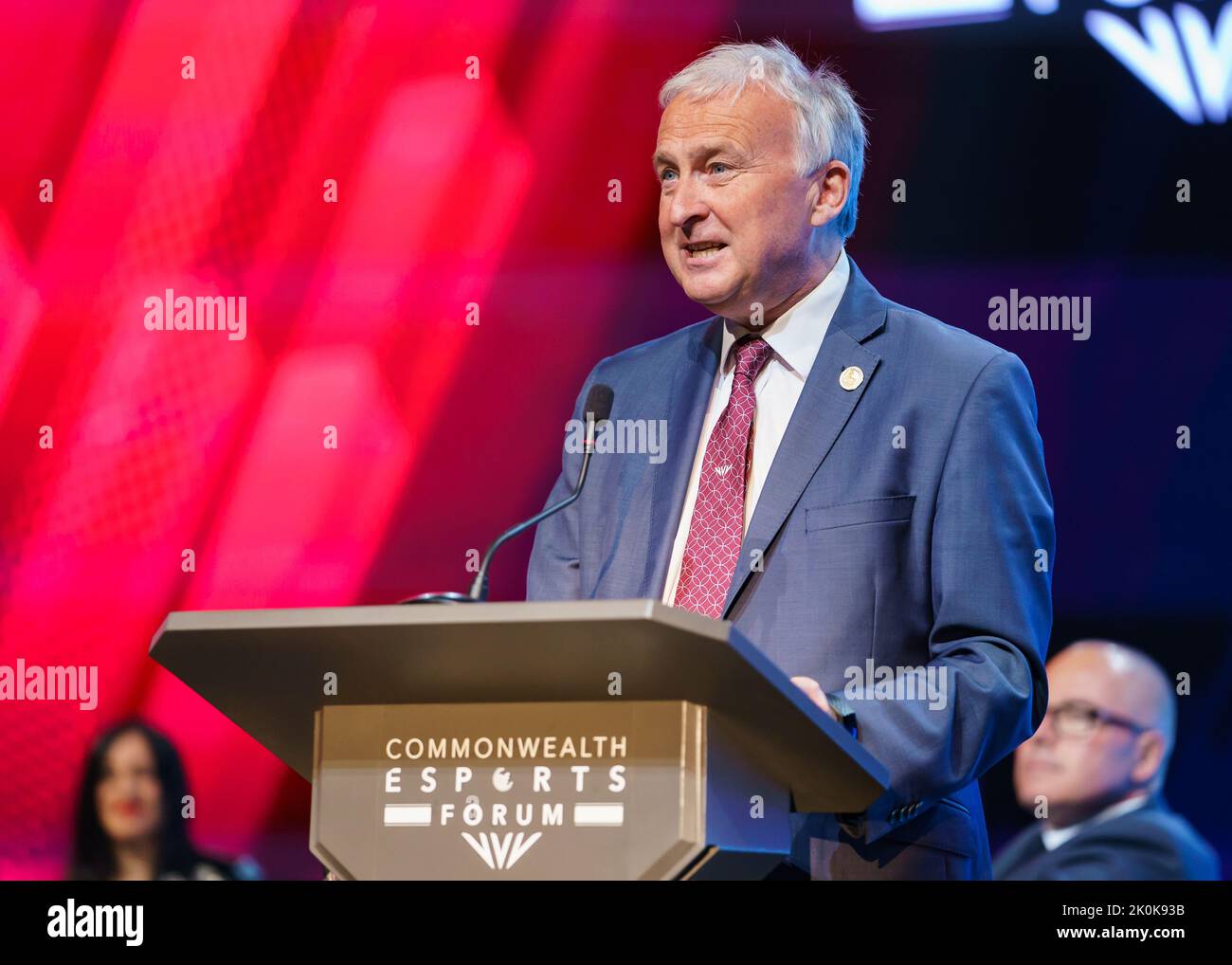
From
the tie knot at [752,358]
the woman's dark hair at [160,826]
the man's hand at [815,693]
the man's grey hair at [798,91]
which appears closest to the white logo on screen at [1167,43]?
the man's grey hair at [798,91]

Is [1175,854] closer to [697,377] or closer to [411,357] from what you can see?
[697,377]

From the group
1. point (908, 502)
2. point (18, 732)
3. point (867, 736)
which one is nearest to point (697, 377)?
point (908, 502)

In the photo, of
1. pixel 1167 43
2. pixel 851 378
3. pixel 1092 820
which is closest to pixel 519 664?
pixel 851 378

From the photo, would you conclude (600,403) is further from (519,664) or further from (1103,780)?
(1103,780)

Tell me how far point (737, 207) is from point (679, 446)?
414 mm

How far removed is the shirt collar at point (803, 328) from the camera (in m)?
2.42

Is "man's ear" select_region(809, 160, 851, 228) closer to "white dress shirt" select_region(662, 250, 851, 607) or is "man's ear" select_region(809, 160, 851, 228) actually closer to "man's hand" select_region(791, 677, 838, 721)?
"white dress shirt" select_region(662, 250, 851, 607)

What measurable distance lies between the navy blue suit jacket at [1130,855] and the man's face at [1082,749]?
60mm

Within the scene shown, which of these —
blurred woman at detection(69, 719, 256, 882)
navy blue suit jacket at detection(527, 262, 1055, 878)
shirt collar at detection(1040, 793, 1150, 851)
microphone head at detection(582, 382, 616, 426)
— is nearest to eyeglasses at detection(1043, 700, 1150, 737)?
shirt collar at detection(1040, 793, 1150, 851)

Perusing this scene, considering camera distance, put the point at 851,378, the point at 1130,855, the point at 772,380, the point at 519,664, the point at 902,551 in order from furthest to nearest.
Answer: the point at 1130,855
the point at 772,380
the point at 851,378
the point at 902,551
the point at 519,664

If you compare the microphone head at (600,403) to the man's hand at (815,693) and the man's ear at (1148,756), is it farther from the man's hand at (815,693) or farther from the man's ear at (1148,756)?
the man's ear at (1148,756)

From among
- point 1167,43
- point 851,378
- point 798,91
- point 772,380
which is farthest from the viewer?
point 1167,43

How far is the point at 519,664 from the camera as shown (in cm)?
147
